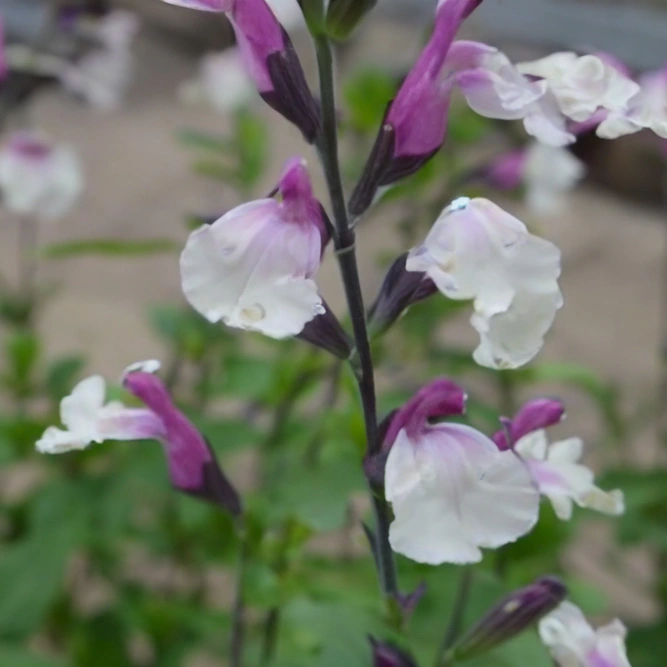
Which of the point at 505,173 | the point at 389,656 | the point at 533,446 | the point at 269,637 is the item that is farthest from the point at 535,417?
the point at 505,173

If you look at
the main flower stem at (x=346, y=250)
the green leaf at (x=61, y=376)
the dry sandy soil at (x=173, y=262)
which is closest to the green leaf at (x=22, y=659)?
the green leaf at (x=61, y=376)

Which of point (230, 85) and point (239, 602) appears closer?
point (239, 602)

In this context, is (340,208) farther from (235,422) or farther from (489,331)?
(235,422)

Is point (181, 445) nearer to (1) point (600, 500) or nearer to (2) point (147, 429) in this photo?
(2) point (147, 429)

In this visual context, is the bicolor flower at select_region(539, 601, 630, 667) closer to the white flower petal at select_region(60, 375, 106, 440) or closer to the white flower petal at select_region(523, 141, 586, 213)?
the white flower petal at select_region(60, 375, 106, 440)

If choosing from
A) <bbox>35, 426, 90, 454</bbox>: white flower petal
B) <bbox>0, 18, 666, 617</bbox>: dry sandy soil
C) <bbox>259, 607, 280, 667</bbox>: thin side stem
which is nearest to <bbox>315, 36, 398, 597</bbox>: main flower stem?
<bbox>35, 426, 90, 454</bbox>: white flower petal
